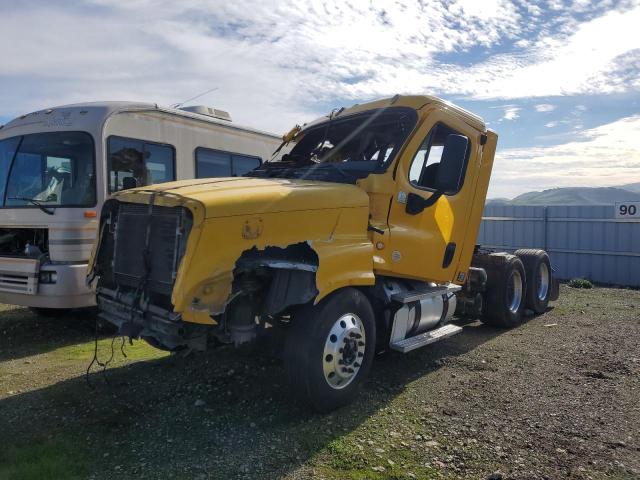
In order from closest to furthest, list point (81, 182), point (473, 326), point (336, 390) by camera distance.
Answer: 1. point (336, 390)
2. point (81, 182)
3. point (473, 326)

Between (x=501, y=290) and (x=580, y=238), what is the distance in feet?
24.9

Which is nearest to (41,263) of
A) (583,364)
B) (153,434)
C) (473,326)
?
Result: (153,434)

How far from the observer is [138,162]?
26.3 feet

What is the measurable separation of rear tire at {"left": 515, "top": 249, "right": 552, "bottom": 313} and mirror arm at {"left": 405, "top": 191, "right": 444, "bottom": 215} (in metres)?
3.97

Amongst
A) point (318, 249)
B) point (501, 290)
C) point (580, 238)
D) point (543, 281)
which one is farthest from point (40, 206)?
point (580, 238)

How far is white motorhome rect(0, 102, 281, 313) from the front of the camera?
6.95m

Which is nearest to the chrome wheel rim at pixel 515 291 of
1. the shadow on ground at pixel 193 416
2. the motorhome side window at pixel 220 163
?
the shadow on ground at pixel 193 416

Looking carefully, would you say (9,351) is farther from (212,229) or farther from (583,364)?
(583,364)

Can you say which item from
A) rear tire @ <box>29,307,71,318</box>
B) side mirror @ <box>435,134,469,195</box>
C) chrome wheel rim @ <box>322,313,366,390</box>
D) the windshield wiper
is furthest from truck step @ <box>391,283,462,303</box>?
rear tire @ <box>29,307,71,318</box>

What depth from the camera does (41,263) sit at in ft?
22.8

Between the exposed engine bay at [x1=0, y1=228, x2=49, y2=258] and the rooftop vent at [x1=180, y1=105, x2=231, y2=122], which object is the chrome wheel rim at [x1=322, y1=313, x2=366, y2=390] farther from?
the rooftop vent at [x1=180, y1=105, x2=231, y2=122]

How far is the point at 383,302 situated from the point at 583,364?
8.61 feet

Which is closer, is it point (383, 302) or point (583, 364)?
point (383, 302)

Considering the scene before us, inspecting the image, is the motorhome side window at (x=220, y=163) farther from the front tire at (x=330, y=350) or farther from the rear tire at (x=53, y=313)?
the front tire at (x=330, y=350)
